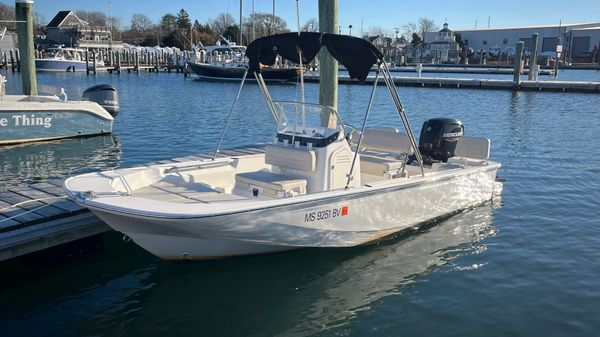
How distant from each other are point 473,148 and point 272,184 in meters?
4.99

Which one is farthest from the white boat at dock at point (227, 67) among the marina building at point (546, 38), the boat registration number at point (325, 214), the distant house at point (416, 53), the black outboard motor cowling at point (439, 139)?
the marina building at point (546, 38)

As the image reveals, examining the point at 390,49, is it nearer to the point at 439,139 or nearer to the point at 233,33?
the point at 233,33

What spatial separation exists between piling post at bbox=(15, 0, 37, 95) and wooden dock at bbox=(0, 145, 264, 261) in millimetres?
11831

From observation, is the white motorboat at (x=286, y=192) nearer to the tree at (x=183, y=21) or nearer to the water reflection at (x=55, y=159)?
the water reflection at (x=55, y=159)

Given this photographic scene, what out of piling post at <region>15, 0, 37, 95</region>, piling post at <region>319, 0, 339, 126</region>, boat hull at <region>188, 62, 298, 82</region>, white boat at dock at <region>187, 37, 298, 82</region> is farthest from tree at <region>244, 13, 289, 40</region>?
piling post at <region>319, 0, 339, 126</region>

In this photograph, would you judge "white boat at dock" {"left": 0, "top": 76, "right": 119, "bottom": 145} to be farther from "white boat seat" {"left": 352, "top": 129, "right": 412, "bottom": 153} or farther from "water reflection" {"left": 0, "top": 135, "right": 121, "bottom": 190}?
"white boat seat" {"left": 352, "top": 129, "right": 412, "bottom": 153}

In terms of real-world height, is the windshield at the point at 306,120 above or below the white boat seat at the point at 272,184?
above

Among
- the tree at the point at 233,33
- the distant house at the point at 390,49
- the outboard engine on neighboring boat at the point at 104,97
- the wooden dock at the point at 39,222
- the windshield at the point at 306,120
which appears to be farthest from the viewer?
the distant house at the point at 390,49

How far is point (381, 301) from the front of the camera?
6332mm

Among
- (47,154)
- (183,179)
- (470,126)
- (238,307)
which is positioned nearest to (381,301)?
(238,307)

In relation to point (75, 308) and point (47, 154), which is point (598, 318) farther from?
point (47, 154)

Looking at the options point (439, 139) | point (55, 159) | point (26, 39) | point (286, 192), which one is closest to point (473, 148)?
point (439, 139)

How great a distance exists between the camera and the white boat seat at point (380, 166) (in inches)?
316

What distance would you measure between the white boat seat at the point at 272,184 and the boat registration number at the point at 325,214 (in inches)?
15.3
